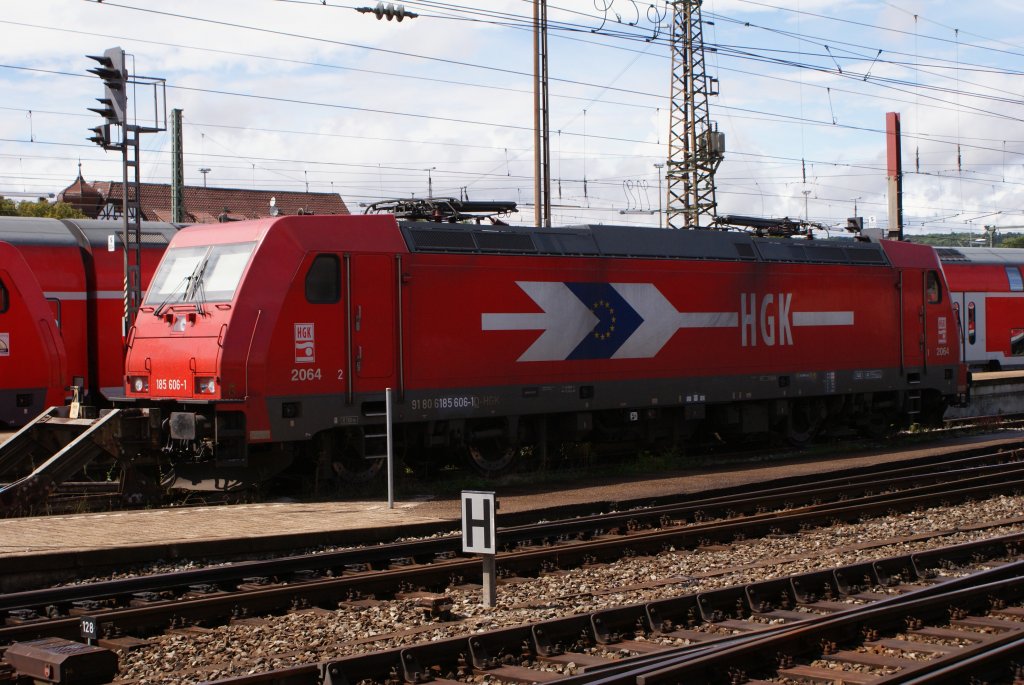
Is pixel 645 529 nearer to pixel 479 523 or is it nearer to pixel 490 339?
pixel 479 523

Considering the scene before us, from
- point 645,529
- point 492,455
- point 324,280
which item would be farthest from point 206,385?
point 645,529

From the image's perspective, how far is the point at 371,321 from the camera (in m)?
15.5

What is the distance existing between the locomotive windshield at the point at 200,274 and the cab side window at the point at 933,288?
1482 cm

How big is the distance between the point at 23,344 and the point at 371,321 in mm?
6032

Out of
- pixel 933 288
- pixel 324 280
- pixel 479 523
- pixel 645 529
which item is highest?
pixel 933 288

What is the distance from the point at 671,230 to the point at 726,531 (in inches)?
316

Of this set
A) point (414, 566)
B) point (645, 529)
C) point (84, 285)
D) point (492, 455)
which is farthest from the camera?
point (84, 285)

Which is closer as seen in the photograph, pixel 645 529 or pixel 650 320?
pixel 645 529

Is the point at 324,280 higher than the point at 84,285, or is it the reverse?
the point at 84,285

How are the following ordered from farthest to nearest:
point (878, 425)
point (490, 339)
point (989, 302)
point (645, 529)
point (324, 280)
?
point (989, 302)
point (878, 425)
point (490, 339)
point (324, 280)
point (645, 529)

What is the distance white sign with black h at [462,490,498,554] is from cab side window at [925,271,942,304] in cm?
1700

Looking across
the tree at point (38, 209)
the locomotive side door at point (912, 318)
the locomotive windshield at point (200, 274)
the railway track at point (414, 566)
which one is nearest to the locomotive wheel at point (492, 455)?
the railway track at point (414, 566)

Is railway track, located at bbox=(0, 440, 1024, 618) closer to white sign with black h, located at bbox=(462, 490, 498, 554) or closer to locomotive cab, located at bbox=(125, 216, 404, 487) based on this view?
white sign with black h, located at bbox=(462, 490, 498, 554)

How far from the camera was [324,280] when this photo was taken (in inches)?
592
